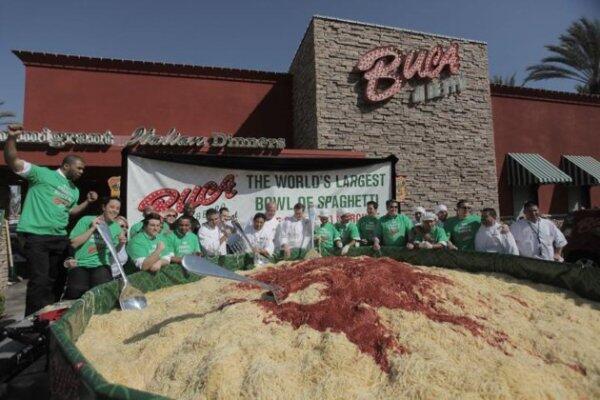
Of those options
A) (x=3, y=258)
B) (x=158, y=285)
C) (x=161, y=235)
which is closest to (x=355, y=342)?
(x=158, y=285)

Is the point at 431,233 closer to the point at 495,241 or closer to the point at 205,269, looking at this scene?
the point at 495,241

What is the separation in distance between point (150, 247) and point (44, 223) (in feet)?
2.94

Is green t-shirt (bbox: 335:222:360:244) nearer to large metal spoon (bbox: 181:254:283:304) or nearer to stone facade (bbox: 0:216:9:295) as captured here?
large metal spoon (bbox: 181:254:283:304)

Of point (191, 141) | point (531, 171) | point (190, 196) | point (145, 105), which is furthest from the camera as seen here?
point (531, 171)

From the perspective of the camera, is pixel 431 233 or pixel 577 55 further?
pixel 577 55

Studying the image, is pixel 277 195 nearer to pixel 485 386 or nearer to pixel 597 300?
pixel 597 300

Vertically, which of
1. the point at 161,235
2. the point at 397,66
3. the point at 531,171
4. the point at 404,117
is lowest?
the point at 161,235

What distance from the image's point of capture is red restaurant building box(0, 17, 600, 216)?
33.3 feet

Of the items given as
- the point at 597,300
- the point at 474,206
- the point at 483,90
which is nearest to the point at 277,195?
the point at 597,300

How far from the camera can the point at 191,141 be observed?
9.43 metres

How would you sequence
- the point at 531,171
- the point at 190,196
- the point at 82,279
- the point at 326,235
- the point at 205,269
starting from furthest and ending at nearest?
the point at 531,171 < the point at 190,196 < the point at 326,235 < the point at 82,279 < the point at 205,269

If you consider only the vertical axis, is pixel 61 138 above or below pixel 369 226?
above

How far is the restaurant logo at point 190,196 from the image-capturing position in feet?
18.7

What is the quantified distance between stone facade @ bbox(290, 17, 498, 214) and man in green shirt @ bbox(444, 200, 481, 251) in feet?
18.8
